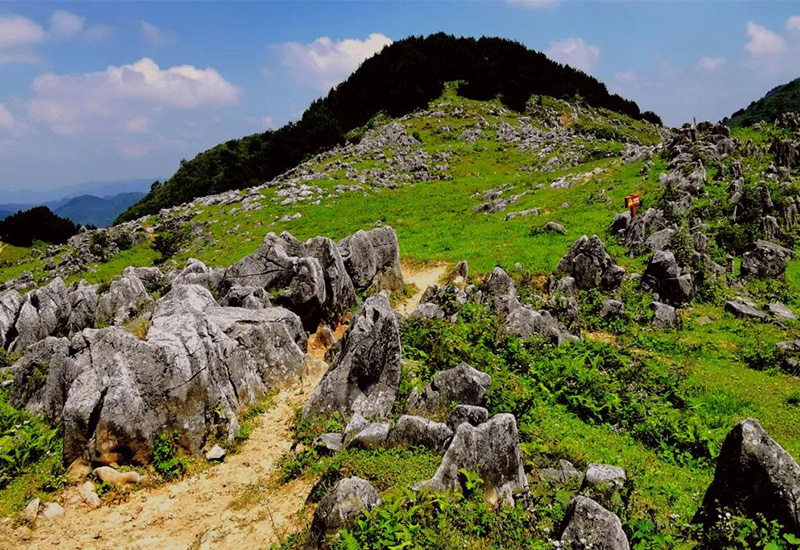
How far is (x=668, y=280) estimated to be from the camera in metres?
21.2

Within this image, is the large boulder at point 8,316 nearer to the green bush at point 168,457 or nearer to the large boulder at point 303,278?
the large boulder at point 303,278

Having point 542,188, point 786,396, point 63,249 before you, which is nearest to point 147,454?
point 786,396

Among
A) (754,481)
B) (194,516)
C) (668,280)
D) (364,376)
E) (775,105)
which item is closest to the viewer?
(754,481)

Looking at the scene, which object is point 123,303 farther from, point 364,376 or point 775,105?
point 775,105

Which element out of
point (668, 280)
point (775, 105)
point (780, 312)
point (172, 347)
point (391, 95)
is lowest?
point (780, 312)

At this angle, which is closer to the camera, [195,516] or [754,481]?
[754,481]

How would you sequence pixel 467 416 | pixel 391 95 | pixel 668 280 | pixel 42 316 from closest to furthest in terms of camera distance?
pixel 467 416, pixel 42 316, pixel 668 280, pixel 391 95

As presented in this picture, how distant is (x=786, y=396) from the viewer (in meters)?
14.3

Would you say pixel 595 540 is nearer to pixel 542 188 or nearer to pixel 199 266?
pixel 199 266

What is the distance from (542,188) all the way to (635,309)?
25856mm

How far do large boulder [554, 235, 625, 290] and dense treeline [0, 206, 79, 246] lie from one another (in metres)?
72.5

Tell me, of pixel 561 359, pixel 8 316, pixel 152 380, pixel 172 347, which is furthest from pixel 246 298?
pixel 561 359

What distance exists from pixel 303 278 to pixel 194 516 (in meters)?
10.9

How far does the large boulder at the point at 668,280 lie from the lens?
68.7 ft
